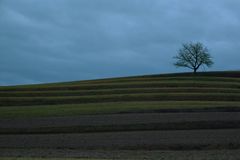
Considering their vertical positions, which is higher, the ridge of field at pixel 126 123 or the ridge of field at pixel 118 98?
the ridge of field at pixel 118 98

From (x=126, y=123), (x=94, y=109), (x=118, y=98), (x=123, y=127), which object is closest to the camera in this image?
(x=123, y=127)

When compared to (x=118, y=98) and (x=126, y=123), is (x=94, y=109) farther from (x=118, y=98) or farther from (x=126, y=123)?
(x=118, y=98)

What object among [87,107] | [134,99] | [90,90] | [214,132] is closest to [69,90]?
[90,90]

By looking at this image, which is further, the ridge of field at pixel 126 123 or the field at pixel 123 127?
the ridge of field at pixel 126 123

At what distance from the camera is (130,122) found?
35719mm

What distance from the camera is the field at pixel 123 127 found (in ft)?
87.3

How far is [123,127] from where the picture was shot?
114ft

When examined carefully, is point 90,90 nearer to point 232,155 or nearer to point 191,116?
point 191,116

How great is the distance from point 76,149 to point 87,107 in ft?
61.0

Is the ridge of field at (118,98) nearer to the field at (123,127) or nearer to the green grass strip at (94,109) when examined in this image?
the green grass strip at (94,109)

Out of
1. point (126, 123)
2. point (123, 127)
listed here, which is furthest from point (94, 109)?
point (123, 127)

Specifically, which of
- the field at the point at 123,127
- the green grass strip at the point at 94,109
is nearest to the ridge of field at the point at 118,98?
the green grass strip at the point at 94,109

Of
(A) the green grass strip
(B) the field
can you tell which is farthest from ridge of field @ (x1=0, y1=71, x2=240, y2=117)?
(B) the field

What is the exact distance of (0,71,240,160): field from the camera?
26609mm
